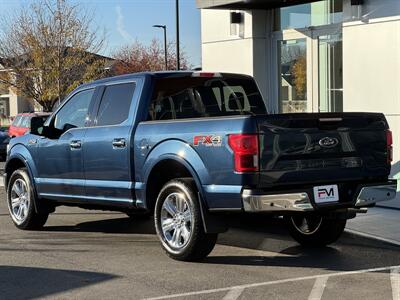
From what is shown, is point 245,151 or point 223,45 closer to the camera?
point 245,151

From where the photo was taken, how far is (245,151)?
5.87 meters

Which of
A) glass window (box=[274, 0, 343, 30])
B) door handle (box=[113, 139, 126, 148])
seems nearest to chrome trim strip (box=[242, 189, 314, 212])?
door handle (box=[113, 139, 126, 148])

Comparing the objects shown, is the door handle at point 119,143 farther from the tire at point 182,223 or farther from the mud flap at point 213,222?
the mud flap at point 213,222

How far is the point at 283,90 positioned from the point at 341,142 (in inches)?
286

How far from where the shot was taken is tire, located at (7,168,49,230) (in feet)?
28.4

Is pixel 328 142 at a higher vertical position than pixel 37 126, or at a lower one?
lower

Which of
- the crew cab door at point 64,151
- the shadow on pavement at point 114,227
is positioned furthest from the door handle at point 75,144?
the shadow on pavement at point 114,227

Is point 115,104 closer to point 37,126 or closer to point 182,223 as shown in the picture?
point 37,126

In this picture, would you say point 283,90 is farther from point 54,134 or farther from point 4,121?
point 4,121

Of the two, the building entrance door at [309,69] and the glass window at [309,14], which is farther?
the building entrance door at [309,69]

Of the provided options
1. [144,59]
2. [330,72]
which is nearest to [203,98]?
[330,72]

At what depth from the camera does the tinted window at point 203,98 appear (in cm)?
739

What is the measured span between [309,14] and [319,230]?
20.5 feet

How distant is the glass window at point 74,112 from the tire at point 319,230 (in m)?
2.82
